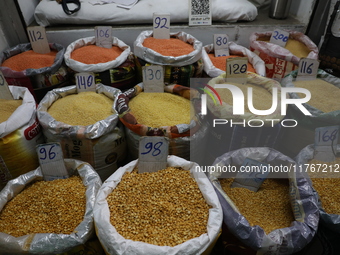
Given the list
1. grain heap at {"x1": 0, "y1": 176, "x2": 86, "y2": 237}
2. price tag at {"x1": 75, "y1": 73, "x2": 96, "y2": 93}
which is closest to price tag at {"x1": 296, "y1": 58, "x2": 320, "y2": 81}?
price tag at {"x1": 75, "y1": 73, "x2": 96, "y2": 93}

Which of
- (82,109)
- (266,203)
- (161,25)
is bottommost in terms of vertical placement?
(266,203)

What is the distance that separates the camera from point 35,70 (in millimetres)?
1609

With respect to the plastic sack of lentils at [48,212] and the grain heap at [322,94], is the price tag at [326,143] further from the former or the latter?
the plastic sack of lentils at [48,212]

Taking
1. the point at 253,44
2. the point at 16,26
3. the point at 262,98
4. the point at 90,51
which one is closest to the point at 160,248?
the point at 262,98

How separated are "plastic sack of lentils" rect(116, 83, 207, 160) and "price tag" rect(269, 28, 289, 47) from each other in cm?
97

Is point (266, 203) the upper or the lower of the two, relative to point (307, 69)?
lower

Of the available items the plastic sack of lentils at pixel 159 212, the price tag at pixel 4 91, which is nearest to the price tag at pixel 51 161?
the plastic sack of lentils at pixel 159 212

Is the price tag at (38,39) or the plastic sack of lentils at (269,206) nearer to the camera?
the plastic sack of lentils at (269,206)

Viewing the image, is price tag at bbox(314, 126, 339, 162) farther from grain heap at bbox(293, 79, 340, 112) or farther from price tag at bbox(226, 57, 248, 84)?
price tag at bbox(226, 57, 248, 84)

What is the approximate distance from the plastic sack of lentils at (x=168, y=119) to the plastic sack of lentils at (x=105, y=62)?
225 mm

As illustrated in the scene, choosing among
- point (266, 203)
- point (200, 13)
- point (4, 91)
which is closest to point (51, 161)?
point (4, 91)

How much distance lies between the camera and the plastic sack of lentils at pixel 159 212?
892mm

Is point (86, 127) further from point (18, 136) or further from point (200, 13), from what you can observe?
point (200, 13)

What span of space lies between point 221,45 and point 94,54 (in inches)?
38.3
